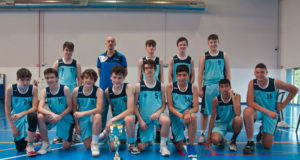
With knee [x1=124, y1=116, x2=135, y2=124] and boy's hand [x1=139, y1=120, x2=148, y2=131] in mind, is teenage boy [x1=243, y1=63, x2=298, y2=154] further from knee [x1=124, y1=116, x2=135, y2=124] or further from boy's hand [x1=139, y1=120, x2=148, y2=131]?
knee [x1=124, y1=116, x2=135, y2=124]

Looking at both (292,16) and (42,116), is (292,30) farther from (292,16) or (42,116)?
(42,116)

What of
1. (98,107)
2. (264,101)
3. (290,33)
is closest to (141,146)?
(98,107)

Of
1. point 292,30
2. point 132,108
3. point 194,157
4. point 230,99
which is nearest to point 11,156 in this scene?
point 132,108

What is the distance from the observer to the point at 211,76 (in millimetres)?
4332

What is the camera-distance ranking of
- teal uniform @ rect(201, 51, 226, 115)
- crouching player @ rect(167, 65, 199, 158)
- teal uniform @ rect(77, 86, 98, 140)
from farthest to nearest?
teal uniform @ rect(201, 51, 226, 115), teal uniform @ rect(77, 86, 98, 140), crouching player @ rect(167, 65, 199, 158)

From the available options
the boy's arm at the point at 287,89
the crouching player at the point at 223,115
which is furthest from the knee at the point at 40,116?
the boy's arm at the point at 287,89

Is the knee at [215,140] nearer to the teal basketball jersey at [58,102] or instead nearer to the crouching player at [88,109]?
the crouching player at [88,109]

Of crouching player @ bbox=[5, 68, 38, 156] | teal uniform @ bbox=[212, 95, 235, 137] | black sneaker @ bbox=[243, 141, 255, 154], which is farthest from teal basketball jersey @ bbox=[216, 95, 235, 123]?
crouching player @ bbox=[5, 68, 38, 156]

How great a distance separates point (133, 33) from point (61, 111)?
360 inches

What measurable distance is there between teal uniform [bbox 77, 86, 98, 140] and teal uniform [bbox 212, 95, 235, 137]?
205 centimetres

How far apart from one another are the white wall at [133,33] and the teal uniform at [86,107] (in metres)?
8.72

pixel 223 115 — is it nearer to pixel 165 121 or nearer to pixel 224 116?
pixel 224 116

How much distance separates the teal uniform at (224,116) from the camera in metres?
3.78

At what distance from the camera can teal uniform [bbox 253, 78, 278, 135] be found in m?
3.68
